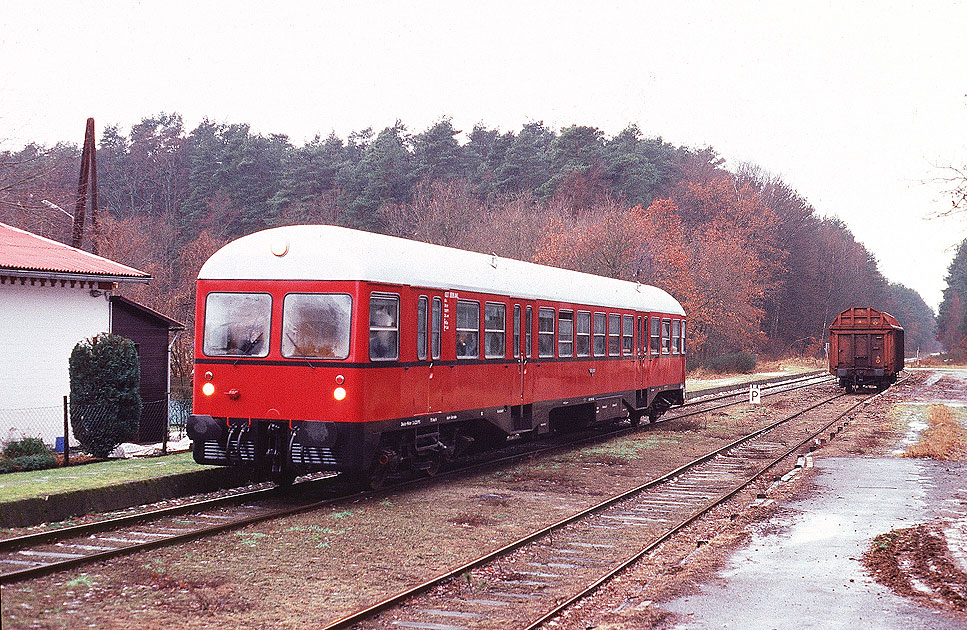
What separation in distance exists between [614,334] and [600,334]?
91 centimetres

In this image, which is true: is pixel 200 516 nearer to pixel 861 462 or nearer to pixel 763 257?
pixel 861 462

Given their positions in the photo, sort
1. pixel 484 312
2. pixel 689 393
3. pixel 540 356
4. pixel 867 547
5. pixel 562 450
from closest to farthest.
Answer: pixel 867 547 → pixel 484 312 → pixel 540 356 → pixel 562 450 → pixel 689 393

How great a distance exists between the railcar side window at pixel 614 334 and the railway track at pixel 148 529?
755cm

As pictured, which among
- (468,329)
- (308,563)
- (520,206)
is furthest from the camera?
(520,206)

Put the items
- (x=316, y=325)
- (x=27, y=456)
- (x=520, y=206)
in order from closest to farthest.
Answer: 1. (x=316, y=325)
2. (x=27, y=456)
3. (x=520, y=206)

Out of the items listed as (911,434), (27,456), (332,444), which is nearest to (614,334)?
(911,434)

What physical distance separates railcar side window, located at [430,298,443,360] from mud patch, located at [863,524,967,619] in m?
6.12

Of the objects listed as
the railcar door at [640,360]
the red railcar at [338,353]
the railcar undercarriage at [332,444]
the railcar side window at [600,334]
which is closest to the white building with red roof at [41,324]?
the red railcar at [338,353]

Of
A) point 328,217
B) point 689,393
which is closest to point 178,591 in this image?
point 689,393

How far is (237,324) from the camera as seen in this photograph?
1220cm

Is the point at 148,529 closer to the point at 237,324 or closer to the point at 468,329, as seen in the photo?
the point at 237,324

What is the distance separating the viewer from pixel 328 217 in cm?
7119

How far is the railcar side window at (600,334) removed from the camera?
19453 mm

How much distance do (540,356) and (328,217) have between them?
56376 millimetres
